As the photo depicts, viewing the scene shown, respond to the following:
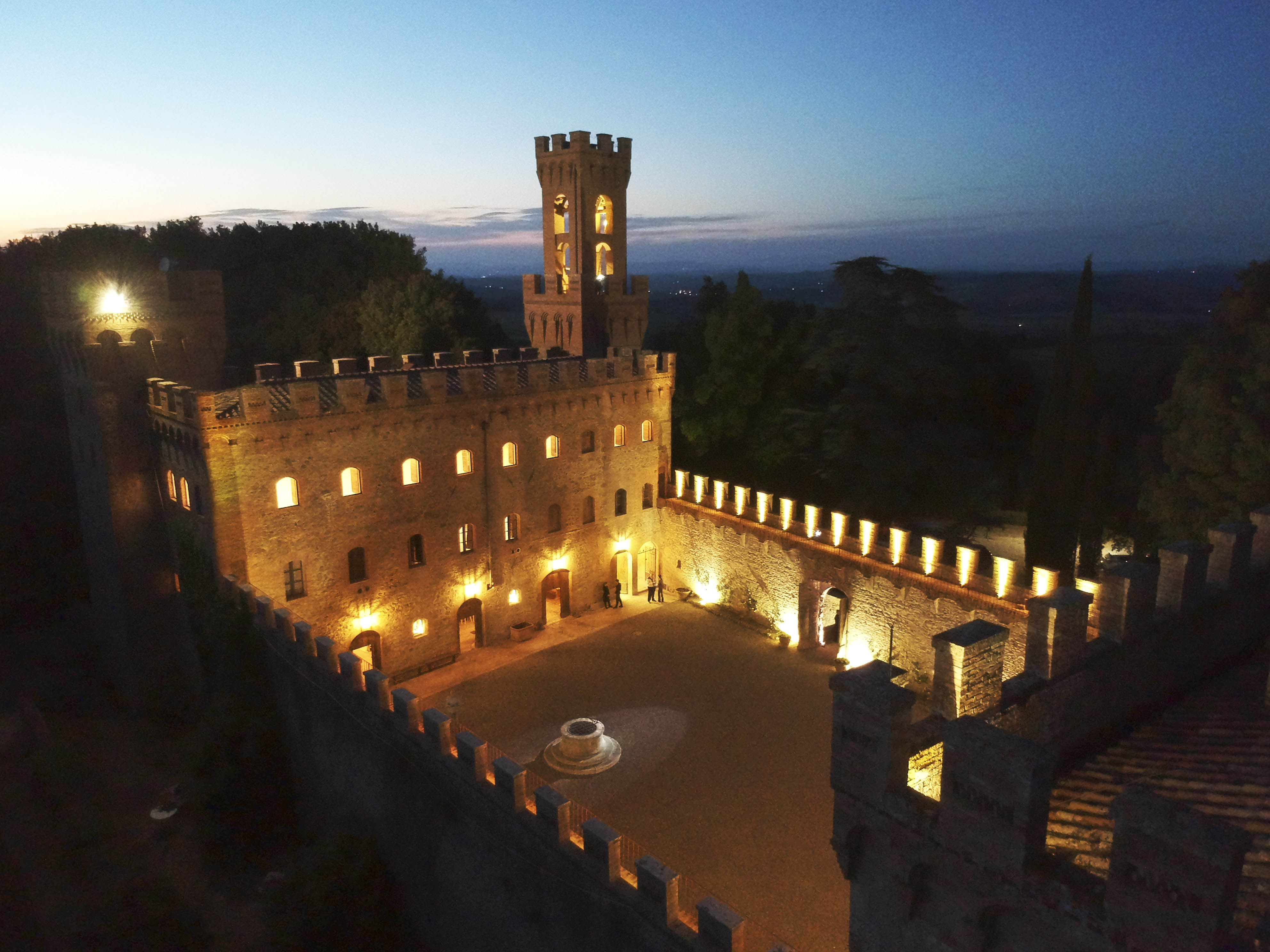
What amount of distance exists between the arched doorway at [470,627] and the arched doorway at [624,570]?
4.77 m

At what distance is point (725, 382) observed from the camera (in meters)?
30.4

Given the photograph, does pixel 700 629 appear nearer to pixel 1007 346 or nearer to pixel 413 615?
pixel 413 615

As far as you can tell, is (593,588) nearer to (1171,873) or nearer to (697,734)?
(697,734)

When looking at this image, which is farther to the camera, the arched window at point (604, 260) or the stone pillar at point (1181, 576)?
the arched window at point (604, 260)

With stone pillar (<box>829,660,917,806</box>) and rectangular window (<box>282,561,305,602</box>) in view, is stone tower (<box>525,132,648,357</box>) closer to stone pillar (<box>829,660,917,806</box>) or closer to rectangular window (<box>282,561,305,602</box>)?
rectangular window (<box>282,561,305,602</box>)

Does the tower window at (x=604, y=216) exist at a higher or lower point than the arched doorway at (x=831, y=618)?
higher

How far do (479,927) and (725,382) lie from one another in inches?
823

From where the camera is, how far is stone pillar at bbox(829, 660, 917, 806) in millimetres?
6953

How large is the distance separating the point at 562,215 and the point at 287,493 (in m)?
14.3

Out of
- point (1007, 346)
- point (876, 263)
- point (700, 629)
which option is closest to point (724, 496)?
point (700, 629)

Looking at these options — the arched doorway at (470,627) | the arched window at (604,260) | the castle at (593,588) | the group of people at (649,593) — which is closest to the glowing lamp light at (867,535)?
the castle at (593,588)

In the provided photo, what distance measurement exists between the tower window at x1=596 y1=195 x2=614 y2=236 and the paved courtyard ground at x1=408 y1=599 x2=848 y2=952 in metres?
12.8

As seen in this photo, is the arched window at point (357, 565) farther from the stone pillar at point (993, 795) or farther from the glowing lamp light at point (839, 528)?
the stone pillar at point (993, 795)

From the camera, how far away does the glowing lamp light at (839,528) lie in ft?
70.6
